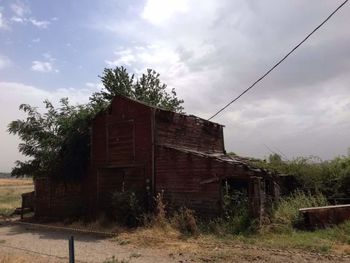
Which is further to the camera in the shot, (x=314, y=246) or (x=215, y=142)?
(x=215, y=142)

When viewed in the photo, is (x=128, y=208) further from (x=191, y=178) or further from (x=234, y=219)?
(x=234, y=219)

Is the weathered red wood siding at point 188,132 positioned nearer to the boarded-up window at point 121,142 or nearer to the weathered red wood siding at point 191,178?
the weathered red wood siding at point 191,178

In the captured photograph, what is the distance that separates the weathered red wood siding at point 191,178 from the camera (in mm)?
17750

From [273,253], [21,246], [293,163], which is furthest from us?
[293,163]

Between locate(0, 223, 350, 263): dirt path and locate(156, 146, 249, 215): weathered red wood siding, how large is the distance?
3854 millimetres

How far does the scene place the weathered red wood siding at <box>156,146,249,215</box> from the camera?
699 inches

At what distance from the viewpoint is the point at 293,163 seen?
22.2 meters

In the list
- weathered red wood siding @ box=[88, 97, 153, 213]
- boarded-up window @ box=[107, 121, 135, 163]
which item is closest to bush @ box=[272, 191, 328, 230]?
weathered red wood siding @ box=[88, 97, 153, 213]

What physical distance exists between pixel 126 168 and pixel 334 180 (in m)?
9.84

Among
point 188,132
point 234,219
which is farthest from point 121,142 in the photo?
point 234,219

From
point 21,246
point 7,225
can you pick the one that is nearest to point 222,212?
point 21,246

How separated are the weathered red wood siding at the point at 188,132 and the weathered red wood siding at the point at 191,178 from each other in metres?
1.33

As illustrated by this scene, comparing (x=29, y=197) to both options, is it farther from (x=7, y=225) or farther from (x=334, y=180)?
(x=334, y=180)

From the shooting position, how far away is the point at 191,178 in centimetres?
1869
